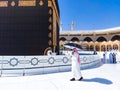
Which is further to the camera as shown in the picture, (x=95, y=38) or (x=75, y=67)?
(x=95, y=38)

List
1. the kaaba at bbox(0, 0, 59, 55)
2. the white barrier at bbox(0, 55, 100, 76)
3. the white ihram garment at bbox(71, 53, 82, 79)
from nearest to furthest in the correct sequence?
the white ihram garment at bbox(71, 53, 82, 79)
the white barrier at bbox(0, 55, 100, 76)
the kaaba at bbox(0, 0, 59, 55)

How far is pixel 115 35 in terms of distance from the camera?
41875 millimetres

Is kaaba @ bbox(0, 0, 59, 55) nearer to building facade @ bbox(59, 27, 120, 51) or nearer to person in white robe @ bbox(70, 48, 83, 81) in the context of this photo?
person in white robe @ bbox(70, 48, 83, 81)

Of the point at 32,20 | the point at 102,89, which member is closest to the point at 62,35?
the point at 32,20

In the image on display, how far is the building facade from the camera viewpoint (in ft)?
136

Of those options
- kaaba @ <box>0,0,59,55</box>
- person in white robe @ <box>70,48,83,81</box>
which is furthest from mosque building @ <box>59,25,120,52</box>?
person in white robe @ <box>70,48,83,81</box>

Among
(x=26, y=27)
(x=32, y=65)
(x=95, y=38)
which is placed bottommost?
(x=32, y=65)

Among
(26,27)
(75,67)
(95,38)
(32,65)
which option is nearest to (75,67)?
(75,67)

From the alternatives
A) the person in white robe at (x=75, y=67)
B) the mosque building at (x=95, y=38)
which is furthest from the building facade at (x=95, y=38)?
the person in white robe at (x=75, y=67)

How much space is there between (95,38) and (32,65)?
40.1 m

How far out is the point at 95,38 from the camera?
46031 millimetres

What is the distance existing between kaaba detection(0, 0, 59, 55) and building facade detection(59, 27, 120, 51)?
30.7m

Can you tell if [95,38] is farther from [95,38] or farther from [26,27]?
[26,27]

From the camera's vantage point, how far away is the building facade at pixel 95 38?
1626 inches
